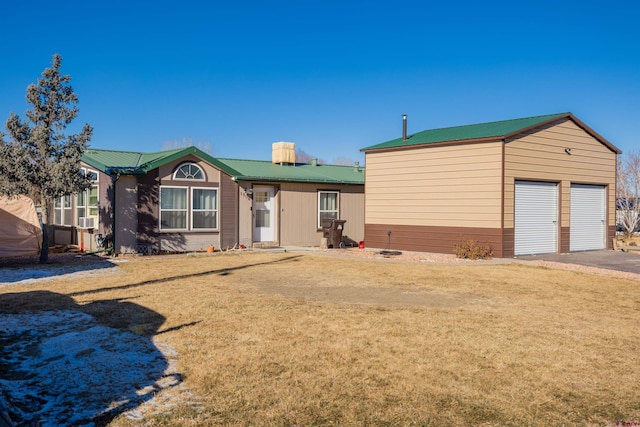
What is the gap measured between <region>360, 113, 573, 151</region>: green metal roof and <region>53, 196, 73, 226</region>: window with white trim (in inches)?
442

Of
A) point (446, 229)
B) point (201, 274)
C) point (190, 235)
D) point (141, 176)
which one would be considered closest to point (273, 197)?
point (190, 235)

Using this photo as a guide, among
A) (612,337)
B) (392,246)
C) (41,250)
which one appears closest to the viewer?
(612,337)

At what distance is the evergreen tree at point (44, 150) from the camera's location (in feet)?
44.3

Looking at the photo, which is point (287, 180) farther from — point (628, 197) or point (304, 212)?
point (628, 197)

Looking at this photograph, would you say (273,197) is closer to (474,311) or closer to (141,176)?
(141,176)

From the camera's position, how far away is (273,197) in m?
20.7

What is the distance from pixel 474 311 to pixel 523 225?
9940 millimetres

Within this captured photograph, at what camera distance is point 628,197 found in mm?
29891

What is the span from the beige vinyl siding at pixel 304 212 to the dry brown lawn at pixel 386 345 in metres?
8.62

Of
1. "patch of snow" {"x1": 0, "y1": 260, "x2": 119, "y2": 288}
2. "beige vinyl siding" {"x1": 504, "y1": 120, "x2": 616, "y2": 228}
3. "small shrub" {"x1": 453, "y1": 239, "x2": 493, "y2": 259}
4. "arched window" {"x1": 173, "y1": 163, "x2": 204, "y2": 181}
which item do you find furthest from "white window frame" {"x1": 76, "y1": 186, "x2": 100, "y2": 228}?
"beige vinyl siding" {"x1": 504, "y1": 120, "x2": 616, "y2": 228}

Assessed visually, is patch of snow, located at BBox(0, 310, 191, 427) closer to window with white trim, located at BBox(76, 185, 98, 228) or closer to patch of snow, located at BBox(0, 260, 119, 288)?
patch of snow, located at BBox(0, 260, 119, 288)

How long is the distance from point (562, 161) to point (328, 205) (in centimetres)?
896

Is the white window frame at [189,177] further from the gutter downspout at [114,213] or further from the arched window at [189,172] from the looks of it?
the gutter downspout at [114,213]

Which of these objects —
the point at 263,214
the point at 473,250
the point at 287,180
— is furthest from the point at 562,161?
the point at 263,214
